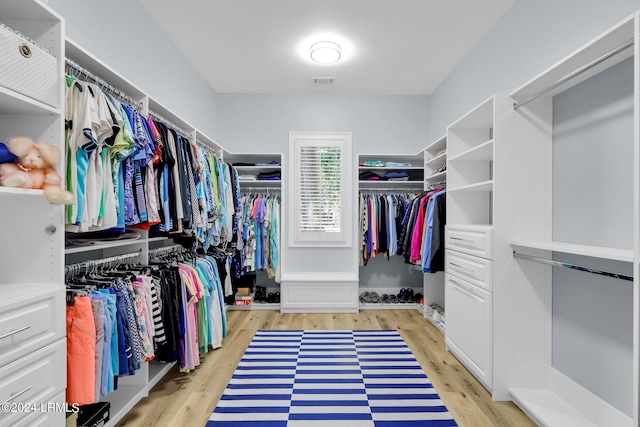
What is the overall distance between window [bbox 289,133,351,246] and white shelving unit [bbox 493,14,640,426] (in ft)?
7.58

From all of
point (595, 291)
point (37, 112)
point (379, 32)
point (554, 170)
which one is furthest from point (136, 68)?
point (595, 291)

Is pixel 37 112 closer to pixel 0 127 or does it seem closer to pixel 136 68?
pixel 0 127

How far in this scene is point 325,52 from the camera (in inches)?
124

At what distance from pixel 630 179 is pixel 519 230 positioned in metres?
0.64

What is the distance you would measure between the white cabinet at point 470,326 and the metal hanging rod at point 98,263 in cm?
232

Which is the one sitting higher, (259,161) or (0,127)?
(259,161)

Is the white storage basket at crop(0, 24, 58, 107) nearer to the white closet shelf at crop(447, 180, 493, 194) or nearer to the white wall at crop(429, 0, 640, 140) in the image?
the white closet shelf at crop(447, 180, 493, 194)

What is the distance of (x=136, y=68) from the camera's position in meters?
2.53

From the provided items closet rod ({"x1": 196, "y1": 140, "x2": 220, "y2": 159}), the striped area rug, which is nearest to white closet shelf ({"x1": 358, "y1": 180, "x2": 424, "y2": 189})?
closet rod ({"x1": 196, "y1": 140, "x2": 220, "y2": 159})

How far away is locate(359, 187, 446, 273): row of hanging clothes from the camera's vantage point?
3.03 m

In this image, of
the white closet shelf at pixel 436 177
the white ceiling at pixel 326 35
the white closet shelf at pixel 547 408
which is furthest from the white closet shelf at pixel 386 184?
the white closet shelf at pixel 547 408

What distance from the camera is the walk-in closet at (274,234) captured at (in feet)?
4.32

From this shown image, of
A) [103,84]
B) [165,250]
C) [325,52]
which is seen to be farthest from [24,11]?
[325,52]

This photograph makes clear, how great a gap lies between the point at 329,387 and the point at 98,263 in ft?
5.46
